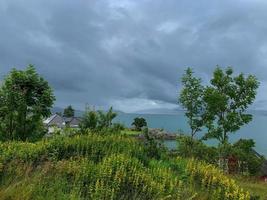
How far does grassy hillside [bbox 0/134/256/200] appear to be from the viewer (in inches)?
379

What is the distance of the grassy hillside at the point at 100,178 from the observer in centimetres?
963

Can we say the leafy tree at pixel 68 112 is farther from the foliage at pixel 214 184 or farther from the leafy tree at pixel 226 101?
the foliage at pixel 214 184

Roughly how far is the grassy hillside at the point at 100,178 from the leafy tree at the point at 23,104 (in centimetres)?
885

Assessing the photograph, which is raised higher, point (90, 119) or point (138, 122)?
point (138, 122)

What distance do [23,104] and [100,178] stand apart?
1344 centimetres

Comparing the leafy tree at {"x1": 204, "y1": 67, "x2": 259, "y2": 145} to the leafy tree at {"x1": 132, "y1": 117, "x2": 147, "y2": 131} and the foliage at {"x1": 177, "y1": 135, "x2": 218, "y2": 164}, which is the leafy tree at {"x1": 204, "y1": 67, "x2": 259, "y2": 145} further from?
the leafy tree at {"x1": 132, "y1": 117, "x2": 147, "y2": 131}

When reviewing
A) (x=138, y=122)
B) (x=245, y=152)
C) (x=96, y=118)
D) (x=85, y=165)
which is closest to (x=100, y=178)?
(x=85, y=165)

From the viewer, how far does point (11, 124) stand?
74.7ft

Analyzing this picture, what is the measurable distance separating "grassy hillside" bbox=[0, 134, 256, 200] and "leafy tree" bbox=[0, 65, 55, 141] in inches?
348

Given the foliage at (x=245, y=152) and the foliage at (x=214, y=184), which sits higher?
the foliage at (x=245, y=152)

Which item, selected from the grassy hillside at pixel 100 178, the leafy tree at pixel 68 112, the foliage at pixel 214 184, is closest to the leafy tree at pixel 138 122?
→ the leafy tree at pixel 68 112

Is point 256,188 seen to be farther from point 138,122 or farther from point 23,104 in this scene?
point 138,122

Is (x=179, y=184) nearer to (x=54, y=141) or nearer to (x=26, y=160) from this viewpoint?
(x=26, y=160)

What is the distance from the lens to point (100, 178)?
10.6m
